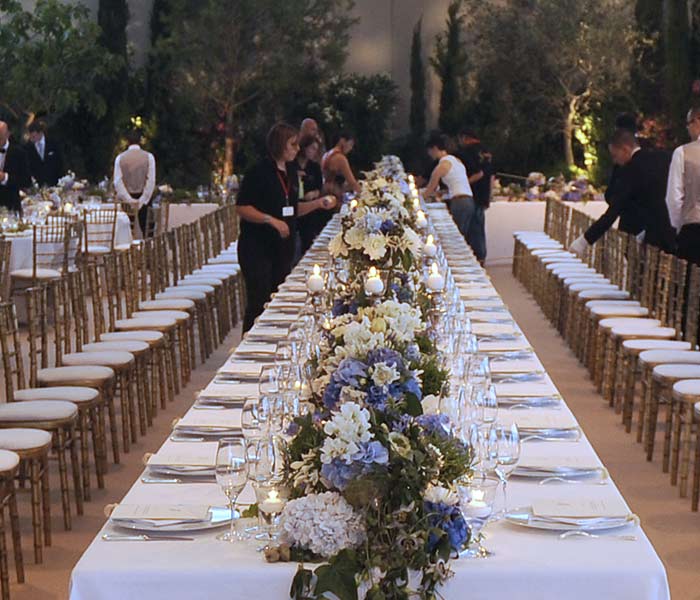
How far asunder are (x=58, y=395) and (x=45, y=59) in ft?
51.0

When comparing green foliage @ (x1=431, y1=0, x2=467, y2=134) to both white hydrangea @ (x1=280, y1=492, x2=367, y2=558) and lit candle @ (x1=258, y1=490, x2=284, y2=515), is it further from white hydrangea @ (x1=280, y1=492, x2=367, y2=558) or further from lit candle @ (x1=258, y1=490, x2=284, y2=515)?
white hydrangea @ (x1=280, y1=492, x2=367, y2=558)

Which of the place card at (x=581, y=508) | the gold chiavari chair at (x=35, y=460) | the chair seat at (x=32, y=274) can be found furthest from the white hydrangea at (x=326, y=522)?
the chair seat at (x=32, y=274)

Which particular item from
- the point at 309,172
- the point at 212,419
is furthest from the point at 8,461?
the point at 309,172

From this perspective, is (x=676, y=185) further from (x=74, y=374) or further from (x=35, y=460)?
(x=35, y=460)

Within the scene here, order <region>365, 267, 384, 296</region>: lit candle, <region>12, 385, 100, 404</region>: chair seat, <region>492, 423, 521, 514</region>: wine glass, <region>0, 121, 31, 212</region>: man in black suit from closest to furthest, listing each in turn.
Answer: <region>492, 423, 521, 514</region>: wine glass → <region>365, 267, 384, 296</region>: lit candle → <region>12, 385, 100, 404</region>: chair seat → <region>0, 121, 31, 212</region>: man in black suit

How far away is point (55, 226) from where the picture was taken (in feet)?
34.7

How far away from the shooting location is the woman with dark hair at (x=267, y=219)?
8281 millimetres

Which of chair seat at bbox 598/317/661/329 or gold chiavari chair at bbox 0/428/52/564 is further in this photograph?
chair seat at bbox 598/317/661/329

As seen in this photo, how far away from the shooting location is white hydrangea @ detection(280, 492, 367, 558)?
102 inches

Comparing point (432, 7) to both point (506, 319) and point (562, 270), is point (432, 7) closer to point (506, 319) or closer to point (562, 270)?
point (562, 270)

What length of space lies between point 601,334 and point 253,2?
16.5m

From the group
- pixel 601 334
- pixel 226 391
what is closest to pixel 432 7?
pixel 601 334

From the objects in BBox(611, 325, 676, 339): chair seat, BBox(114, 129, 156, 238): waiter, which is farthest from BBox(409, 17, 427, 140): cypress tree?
BBox(611, 325, 676, 339): chair seat

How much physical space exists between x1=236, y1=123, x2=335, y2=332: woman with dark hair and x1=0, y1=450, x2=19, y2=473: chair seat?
383cm
